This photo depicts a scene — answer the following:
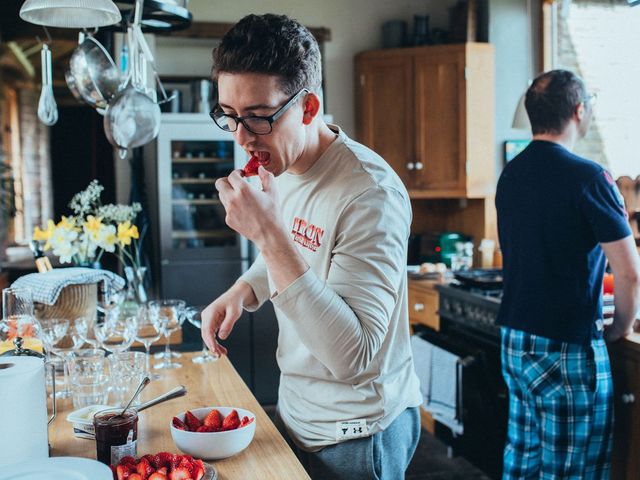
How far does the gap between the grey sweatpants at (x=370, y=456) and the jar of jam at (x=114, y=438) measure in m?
0.43

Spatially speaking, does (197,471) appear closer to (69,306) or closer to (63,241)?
(69,306)

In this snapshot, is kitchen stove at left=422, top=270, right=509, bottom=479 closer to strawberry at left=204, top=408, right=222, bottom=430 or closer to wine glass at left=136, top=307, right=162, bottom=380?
wine glass at left=136, top=307, right=162, bottom=380

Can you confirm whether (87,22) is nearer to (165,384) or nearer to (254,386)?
(165,384)

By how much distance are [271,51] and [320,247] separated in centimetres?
41

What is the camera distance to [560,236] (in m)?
2.47

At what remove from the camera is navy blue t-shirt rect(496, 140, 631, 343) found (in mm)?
2387

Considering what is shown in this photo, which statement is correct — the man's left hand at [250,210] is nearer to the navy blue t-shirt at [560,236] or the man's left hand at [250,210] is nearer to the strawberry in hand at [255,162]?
the strawberry in hand at [255,162]

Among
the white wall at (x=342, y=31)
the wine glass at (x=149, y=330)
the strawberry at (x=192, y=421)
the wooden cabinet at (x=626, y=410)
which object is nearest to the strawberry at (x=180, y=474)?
the strawberry at (x=192, y=421)

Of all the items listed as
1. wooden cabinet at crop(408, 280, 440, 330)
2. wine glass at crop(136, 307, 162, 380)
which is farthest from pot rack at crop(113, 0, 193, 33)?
wooden cabinet at crop(408, 280, 440, 330)

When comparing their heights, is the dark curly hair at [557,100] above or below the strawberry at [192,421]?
above

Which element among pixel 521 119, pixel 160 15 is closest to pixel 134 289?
pixel 160 15

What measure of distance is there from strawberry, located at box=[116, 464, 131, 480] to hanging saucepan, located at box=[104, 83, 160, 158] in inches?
65.8

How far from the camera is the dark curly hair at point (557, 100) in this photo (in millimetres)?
2578

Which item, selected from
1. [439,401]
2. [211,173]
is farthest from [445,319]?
[211,173]
